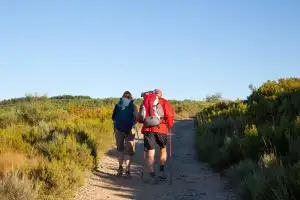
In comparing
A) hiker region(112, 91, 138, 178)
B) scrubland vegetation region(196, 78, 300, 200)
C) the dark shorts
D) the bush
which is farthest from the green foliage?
scrubland vegetation region(196, 78, 300, 200)

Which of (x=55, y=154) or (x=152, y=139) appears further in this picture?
(x=55, y=154)

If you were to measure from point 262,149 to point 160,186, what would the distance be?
8.57ft

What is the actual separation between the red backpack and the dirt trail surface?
1572mm

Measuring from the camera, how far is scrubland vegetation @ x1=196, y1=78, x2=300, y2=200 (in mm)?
5613

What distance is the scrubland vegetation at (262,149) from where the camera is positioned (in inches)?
221

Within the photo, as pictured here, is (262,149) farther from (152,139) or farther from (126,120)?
(126,120)

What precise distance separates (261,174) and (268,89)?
11.4 m

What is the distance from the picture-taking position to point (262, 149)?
8.70 m

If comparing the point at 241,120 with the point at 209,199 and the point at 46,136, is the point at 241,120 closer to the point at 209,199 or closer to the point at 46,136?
the point at 209,199

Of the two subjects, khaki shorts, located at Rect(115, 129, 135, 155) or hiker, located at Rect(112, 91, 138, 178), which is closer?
hiker, located at Rect(112, 91, 138, 178)

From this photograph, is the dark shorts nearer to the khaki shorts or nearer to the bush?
the khaki shorts

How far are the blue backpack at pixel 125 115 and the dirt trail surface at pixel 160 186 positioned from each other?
1422 millimetres

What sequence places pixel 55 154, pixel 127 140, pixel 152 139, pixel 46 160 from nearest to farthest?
pixel 46 160, pixel 152 139, pixel 55 154, pixel 127 140

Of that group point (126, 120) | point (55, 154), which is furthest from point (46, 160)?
point (126, 120)
